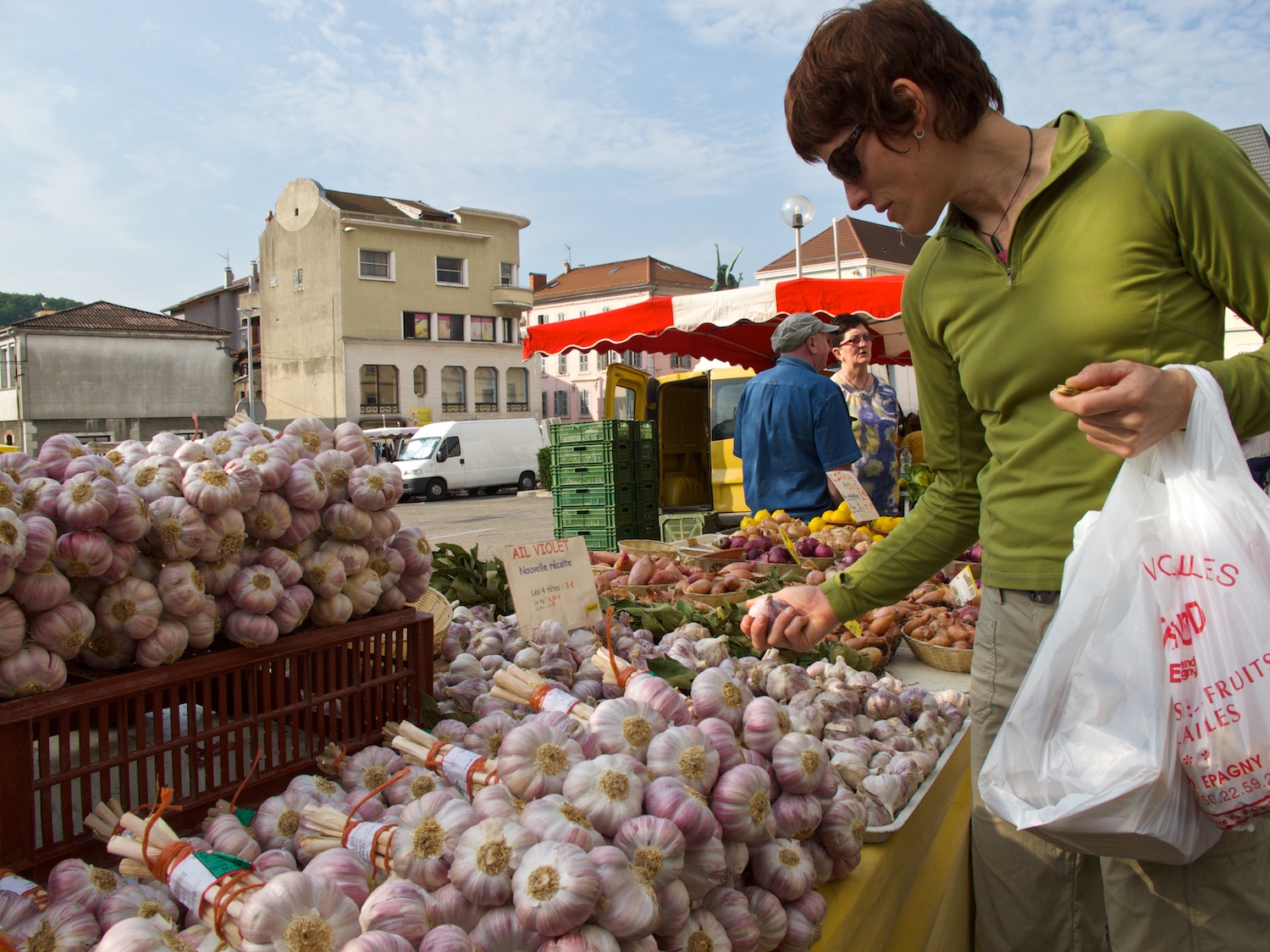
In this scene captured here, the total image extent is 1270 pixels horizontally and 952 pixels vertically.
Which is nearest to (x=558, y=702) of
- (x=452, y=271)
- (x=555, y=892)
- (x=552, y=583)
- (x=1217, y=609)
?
(x=555, y=892)

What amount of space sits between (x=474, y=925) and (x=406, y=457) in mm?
22136

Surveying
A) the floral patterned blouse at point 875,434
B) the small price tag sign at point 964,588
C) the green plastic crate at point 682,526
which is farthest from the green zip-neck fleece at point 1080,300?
the green plastic crate at point 682,526

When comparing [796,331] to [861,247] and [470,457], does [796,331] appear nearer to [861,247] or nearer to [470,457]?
[470,457]

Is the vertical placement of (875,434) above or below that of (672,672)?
above

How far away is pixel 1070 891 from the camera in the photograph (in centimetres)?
171

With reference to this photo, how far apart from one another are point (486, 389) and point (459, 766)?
40.0 m

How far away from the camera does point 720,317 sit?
701 cm

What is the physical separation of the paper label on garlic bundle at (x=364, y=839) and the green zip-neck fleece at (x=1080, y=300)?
42.9 inches

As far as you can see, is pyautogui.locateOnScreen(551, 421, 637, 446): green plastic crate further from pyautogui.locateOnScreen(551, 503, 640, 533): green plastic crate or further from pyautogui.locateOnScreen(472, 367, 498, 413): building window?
pyautogui.locateOnScreen(472, 367, 498, 413): building window

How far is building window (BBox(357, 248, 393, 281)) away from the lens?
37.2m

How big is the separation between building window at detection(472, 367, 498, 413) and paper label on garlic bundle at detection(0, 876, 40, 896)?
1564 inches

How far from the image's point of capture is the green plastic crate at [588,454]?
7.88 meters

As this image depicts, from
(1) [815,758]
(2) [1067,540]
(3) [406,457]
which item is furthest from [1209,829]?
(3) [406,457]

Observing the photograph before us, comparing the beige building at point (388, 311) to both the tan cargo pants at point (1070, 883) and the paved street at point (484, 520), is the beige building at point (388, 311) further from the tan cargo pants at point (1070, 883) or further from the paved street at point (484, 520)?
the tan cargo pants at point (1070, 883)
